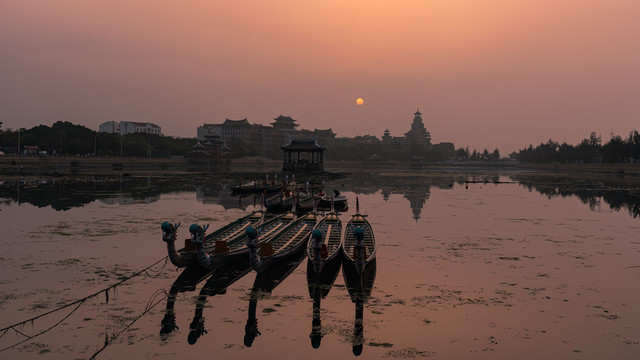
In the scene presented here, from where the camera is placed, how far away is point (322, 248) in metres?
15.8

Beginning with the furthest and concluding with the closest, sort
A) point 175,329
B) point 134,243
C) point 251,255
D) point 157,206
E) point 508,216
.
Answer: point 157,206 < point 508,216 < point 134,243 < point 251,255 < point 175,329

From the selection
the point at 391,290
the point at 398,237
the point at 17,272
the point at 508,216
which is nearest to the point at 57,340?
the point at 17,272

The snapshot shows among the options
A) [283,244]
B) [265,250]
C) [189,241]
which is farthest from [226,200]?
[265,250]

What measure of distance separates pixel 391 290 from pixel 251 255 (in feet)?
14.0

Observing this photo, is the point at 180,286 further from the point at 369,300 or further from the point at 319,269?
the point at 369,300

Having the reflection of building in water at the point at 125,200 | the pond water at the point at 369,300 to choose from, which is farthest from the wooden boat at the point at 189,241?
the reflection of building in water at the point at 125,200

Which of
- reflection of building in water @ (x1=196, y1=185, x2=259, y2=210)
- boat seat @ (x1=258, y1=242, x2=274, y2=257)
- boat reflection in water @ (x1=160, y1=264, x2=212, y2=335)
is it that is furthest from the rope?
reflection of building in water @ (x1=196, y1=185, x2=259, y2=210)

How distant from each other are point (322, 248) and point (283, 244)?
3.06 m

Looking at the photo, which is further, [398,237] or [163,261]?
[398,237]

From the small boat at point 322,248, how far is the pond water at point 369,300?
0.69 m

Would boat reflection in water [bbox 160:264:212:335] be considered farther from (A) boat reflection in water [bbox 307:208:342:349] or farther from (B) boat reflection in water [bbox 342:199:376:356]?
(B) boat reflection in water [bbox 342:199:376:356]

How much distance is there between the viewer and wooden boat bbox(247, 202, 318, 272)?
14461 mm

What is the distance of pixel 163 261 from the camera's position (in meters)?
17.8

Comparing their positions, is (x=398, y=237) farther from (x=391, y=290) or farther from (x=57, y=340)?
(x=57, y=340)
